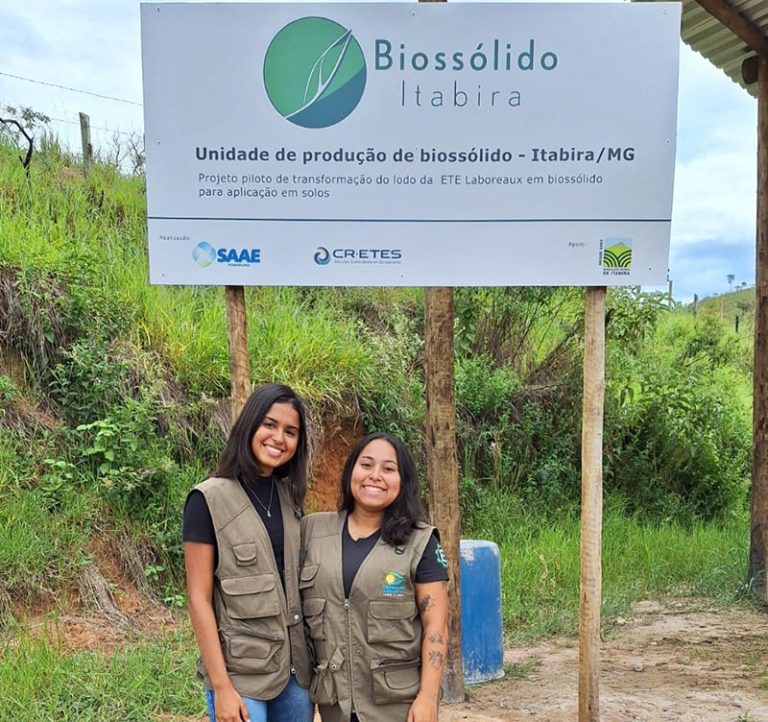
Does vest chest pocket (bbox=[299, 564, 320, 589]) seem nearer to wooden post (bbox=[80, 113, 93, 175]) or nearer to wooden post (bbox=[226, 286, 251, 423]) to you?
wooden post (bbox=[226, 286, 251, 423])

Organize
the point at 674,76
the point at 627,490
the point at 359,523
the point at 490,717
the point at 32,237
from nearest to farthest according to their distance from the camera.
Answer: the point at 359,523 → the point at 674,76 → the point at 490,717 → the point at 32,237 → the point at 627,490

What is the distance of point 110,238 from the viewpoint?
6918 millimetres

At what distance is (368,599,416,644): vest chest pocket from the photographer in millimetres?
2023

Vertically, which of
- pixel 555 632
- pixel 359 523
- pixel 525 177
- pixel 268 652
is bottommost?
pixel 555 632

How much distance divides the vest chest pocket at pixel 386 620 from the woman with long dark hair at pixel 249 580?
8.6 inches

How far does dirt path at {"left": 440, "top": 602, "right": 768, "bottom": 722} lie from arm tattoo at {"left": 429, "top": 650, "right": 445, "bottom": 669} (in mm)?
1738

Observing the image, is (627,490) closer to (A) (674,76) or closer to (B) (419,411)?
(B) (419,411)

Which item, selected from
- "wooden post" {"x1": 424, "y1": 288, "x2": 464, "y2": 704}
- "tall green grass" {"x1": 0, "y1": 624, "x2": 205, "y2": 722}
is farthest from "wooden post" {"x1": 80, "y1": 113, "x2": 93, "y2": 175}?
"wooden post" {"x1": 424, "y1": 288, "x2": 464, "y2": 704}

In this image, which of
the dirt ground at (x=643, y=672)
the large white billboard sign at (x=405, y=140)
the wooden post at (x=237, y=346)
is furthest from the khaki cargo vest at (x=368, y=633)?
the dirt ground at (x=643, y=672)

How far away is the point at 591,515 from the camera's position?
3.12 meters

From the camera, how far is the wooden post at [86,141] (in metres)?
9.16

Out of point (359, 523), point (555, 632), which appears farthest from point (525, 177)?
point (555, 632)

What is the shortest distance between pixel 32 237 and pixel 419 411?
369 centimetres

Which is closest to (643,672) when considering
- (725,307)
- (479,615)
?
(479,615)
